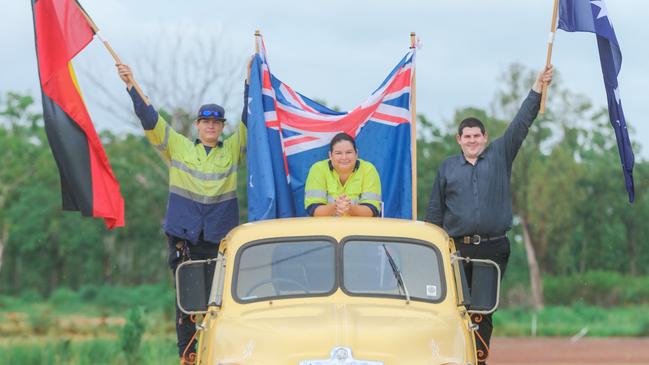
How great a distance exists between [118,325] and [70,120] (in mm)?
27024

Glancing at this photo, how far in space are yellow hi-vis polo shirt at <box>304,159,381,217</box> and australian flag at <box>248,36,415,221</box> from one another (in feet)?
5.26

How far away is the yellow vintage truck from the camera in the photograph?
25.7ft

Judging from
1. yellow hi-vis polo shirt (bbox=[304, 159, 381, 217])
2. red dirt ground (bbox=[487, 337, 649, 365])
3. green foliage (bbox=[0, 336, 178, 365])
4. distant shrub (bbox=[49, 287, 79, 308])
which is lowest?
red dirt ground (bbox=[487, 337, 649, 365])

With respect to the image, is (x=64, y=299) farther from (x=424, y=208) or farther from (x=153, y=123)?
(x=153, y=123)

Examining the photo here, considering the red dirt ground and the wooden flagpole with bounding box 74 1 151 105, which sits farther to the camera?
the red dirt ground

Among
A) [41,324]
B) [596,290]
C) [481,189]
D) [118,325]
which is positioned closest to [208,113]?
[481,189]

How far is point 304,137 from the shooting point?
12.8 meters

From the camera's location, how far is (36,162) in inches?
2163

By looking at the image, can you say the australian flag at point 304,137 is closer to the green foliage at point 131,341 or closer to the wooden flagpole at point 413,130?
the wooden flagpole at point 413,130

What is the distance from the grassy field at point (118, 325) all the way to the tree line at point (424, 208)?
3795 mm

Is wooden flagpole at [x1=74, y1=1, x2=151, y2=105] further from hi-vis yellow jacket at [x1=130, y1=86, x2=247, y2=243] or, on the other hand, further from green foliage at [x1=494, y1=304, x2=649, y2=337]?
green foliage at [x1=494, y1=304, x2=649, y2=337]

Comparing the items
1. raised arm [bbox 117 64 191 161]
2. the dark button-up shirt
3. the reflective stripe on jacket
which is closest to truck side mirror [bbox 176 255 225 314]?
the reflective stripe on jacket

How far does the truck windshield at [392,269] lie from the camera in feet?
27.9

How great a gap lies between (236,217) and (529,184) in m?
42.6
